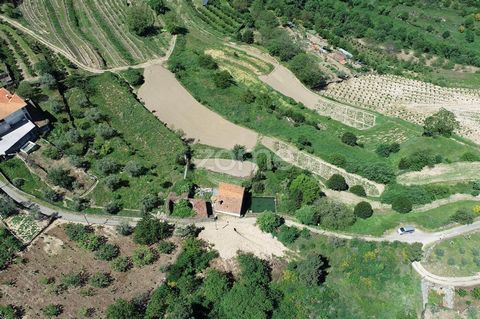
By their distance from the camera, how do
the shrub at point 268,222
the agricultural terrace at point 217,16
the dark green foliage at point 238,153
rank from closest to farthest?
the shrub at point 268,222
the dark green foliage at point 238,153
the agricultural terrace at point 217,16

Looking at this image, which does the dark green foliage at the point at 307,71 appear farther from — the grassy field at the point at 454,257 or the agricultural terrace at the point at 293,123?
the grassy field at the point at 454,257

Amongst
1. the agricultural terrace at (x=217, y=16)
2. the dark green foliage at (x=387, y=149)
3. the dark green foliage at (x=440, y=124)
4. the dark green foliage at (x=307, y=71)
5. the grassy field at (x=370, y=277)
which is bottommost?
the grassy field at (x=370, y=277)

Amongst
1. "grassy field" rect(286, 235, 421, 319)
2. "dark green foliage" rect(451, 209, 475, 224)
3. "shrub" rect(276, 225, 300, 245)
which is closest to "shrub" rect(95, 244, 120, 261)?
"shrub" rect(276, 225, 300, 245)

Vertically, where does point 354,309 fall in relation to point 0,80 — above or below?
below

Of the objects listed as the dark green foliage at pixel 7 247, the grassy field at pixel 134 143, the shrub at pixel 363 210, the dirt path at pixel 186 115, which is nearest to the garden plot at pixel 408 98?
the dirt path at pixel 186 115

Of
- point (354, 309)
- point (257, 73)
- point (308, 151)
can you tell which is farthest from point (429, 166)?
point (257, 73)

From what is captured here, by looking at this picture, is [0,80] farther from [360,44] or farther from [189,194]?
[360,44]
